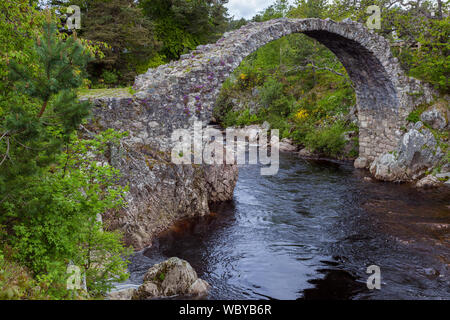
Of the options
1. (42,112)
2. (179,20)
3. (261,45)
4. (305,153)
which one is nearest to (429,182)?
(305,153)

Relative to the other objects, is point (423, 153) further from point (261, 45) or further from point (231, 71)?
point (231, 71)

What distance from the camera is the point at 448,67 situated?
1432 cm

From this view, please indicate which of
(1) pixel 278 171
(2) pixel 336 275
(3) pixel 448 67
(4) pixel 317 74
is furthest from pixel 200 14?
(2) pixel 336 275

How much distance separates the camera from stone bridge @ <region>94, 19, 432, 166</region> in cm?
934

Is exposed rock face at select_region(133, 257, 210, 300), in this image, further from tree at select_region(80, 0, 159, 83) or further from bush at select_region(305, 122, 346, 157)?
bush at select_region(305, 122, 346, 157)

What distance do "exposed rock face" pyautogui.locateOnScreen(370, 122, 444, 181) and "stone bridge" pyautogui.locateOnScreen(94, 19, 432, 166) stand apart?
1.25 metres

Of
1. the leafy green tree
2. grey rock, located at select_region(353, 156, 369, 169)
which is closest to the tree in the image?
the leafy green tree

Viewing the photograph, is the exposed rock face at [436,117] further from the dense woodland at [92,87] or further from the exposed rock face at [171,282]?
the exposed rock face at [171,282]

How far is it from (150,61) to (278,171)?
9834 mm

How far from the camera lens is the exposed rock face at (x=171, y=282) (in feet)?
19.5

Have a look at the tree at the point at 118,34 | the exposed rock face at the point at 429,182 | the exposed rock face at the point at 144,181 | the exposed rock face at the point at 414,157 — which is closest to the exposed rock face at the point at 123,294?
the exposed rock face at the point at 144,181

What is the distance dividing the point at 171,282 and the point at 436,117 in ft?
45.8

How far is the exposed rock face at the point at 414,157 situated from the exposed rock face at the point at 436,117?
466 millimetres

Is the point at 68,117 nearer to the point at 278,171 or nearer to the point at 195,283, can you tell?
the point at 195,283
